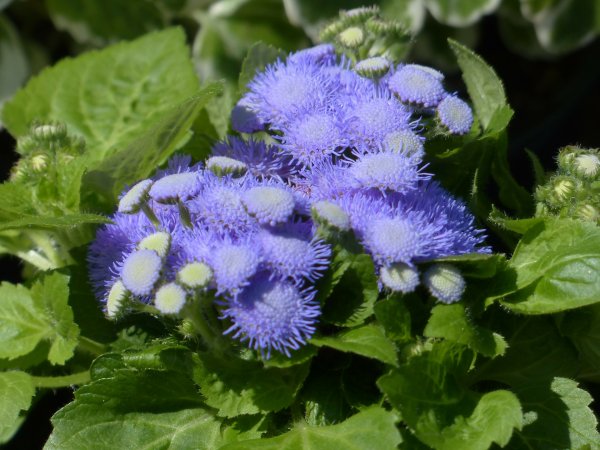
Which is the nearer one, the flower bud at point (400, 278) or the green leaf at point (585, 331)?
the flower bud at point (400, 278)

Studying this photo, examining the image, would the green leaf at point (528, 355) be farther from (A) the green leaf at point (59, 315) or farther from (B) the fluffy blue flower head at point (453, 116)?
(A) the green leaf at point (59, 315)

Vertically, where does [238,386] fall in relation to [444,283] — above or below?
below

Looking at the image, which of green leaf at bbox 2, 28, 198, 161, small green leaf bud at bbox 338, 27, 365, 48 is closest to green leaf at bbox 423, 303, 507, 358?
small green leaf bud at bbox 338, 27, 365, 48

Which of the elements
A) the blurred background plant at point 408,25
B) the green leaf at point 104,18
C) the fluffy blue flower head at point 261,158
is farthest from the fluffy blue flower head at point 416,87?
the green leaf at point 104,18

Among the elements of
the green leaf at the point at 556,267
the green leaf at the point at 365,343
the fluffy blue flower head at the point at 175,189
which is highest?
the fluffy blue flower head at the point at 175,189

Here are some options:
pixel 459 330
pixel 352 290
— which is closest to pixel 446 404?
pixel 459 330

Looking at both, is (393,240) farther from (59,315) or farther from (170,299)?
(59,315)
